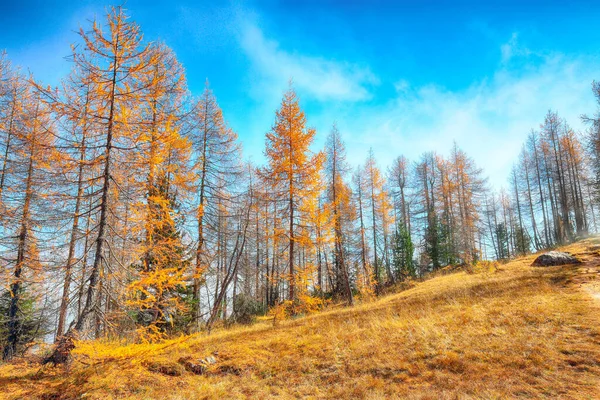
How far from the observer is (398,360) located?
6.47 m

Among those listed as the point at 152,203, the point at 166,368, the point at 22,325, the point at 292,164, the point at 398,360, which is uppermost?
the point at 292,164

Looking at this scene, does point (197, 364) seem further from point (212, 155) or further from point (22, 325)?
point (212, 155)

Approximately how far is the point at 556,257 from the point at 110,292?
17175 mm

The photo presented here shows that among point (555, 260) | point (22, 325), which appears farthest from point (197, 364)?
point (555, 260)

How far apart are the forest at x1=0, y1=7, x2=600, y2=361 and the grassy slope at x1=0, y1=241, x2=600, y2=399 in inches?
38.2

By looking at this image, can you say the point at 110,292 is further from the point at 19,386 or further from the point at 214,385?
the point at 214,385

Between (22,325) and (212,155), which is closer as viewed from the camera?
(22,325)

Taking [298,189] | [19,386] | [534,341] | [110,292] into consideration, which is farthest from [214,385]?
[298,189]

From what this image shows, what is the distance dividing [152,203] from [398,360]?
25.4 feet

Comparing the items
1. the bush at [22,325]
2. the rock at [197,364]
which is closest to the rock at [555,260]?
the rock at [197,364]

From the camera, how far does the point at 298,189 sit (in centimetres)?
1475

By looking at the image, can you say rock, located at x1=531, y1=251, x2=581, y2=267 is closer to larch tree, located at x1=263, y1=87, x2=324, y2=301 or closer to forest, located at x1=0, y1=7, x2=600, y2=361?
forest, located at x1=0, y1=7, x2=600, y2=361

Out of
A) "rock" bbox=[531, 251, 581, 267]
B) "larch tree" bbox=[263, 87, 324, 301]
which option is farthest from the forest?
"rock" bbox=[531, 251, 581, 267]

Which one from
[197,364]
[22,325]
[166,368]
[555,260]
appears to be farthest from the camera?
[555,260]
